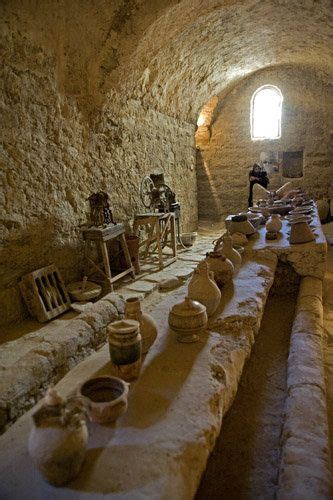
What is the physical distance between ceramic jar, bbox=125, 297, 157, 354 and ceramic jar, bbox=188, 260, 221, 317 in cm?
57

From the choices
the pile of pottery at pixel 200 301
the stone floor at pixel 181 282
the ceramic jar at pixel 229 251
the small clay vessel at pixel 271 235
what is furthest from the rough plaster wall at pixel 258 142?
the pile of pottery at pixel 200 301

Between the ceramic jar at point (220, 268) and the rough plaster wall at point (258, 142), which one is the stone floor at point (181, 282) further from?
the rough plaster wall at point (258, 142)

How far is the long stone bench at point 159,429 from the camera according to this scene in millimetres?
1328

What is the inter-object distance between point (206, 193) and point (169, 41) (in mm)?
5963

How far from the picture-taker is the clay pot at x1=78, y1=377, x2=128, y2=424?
1.62 meters

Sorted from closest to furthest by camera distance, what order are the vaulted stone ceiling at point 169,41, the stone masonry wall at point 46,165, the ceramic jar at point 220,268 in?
1. the ceramic jar at point 220,268
2. the stone masonry wall at point 46,165
3. the vaulted stone ceiling at point 169,41

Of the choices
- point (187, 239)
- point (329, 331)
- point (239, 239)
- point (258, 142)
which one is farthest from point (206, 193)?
point (329, 331)

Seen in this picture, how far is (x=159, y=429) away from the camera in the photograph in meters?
1.61

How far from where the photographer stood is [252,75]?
34.2ft

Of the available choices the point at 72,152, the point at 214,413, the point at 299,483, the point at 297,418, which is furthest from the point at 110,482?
the point at 72,152

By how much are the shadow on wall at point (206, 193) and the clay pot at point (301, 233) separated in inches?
274

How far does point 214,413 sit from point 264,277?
2.34m

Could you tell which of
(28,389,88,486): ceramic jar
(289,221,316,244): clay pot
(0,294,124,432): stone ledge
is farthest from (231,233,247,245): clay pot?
(28,389,88,486): ceramic jar

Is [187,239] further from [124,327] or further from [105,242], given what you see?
[124,327]
